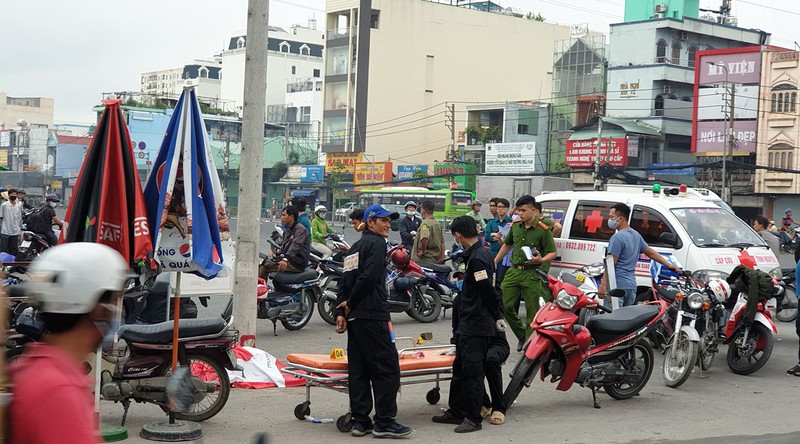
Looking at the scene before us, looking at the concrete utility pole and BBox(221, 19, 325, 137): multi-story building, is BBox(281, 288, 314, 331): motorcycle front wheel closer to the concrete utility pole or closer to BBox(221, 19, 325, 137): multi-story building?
the concrete utility pole

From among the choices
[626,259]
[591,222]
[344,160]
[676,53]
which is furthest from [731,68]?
[626,259]

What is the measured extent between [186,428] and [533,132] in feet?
210

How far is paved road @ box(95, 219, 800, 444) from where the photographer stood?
7582 mm

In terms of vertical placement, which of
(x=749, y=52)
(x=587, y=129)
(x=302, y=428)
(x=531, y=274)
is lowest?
(x=302, y=428)

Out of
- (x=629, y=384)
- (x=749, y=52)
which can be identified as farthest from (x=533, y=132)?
(x=629, y=384)

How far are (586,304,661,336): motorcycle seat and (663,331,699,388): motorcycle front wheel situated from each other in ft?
2.80

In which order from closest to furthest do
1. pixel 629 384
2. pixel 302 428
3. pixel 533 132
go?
pixel 302 428
pixel 629 384
pixel 533 132

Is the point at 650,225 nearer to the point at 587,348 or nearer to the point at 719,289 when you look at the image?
the point at 719,289

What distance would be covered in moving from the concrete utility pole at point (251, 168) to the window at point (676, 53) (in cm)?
5558

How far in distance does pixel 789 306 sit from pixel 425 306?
18.8 ft

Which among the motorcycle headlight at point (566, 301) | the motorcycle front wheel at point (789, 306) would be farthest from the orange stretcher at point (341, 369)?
the motorcycle front wheel at point (789, 306)

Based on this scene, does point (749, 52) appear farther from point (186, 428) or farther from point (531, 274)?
point (186, 428)

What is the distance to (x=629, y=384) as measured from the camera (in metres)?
9.12

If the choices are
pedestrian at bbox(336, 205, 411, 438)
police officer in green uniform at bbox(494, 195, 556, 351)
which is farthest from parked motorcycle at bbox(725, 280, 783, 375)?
pedestrian at bbox(336, 205, 411, 438)
